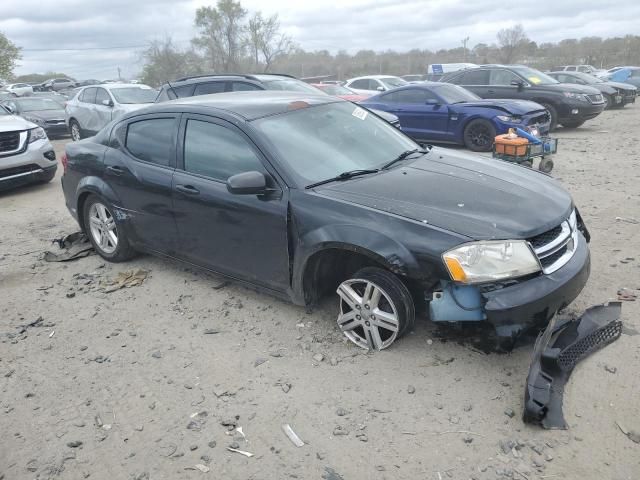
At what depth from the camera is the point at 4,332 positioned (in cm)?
411

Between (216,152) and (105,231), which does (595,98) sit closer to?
(216,152)

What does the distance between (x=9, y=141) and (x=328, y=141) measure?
256 inches

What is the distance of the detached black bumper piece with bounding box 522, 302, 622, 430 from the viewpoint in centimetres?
271

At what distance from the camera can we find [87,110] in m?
13.4

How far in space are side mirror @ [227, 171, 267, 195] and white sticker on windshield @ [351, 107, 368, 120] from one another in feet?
4.43

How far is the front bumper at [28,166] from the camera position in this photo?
8.15m

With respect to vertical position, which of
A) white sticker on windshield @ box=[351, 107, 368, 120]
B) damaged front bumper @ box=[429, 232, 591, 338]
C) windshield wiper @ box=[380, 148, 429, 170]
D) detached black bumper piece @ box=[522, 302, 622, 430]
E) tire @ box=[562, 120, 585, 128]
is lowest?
detached black bumper piece @ box=[522, 302, 622, 430]

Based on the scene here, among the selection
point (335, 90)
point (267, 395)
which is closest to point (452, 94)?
point (335, 90)

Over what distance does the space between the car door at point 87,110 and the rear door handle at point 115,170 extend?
366 inches

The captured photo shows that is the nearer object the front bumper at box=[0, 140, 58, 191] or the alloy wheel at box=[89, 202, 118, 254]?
the alloy wheel at box=[89, 202, 118, 254]

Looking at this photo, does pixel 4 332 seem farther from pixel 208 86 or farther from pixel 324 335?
pixel 208 86

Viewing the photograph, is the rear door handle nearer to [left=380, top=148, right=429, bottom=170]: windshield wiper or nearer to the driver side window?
the driver side window

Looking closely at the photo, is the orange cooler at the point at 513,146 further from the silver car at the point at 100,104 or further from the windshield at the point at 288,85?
the silver car at the point at 100,104

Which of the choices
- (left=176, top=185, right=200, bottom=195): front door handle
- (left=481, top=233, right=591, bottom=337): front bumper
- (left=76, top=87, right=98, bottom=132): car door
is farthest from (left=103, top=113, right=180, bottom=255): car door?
(left=76, top=87, right=98, bottom=132): car door
